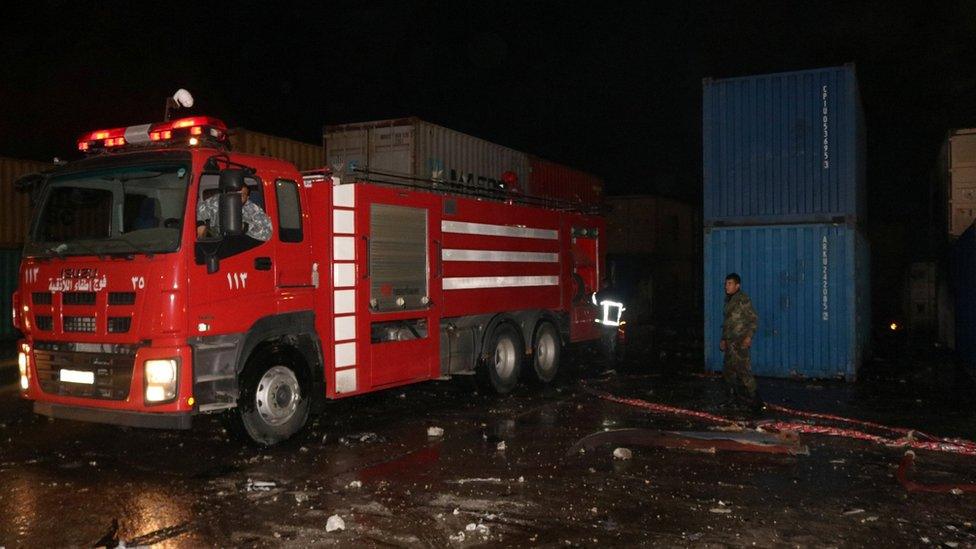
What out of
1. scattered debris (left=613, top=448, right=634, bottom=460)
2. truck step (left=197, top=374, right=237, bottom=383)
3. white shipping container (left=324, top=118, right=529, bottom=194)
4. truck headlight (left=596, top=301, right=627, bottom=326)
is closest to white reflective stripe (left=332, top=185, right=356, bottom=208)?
truck step (left=197, top=374, right=237, bottom=383)

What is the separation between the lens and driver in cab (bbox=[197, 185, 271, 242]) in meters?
6.62

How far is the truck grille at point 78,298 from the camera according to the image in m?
6.57

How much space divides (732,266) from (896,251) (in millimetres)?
21416

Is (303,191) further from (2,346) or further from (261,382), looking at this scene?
(2,346)

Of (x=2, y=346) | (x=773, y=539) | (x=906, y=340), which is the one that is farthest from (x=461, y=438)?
(x=906, y=340)

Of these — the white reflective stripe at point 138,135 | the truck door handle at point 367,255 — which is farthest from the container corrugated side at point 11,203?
the truck door handle at point 367,255

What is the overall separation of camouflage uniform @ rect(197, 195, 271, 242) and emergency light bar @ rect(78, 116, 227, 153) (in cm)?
66

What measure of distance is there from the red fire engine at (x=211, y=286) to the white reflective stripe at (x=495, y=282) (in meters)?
0.51

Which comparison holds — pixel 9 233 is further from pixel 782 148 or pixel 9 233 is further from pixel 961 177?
pixel 961 177

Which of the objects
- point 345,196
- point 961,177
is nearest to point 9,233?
point 345,196

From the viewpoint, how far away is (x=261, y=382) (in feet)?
23.4

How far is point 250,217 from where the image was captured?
7035 mm

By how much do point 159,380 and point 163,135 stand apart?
2.35 m

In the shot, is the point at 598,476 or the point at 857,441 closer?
the point at 598,476
